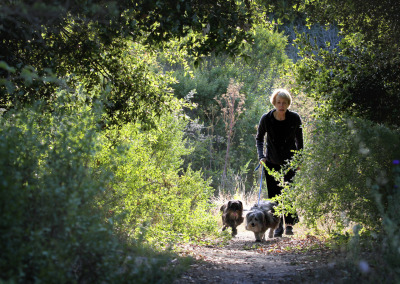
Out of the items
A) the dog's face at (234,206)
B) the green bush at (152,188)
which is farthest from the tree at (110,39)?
the dog's face at (234,206)

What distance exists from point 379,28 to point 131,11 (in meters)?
3.67

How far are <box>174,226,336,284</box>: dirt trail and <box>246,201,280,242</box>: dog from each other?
1.71 ft

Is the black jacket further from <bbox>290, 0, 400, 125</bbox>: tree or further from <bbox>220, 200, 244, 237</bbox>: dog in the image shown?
<bbox>220, 200, 244, 237</bbox>: dog

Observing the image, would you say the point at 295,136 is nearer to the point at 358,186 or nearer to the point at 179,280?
the point at 358,186

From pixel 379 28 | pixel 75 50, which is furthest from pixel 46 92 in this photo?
pixel 379 28

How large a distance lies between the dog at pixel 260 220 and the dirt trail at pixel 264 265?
1.71 ft

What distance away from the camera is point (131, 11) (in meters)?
5.38

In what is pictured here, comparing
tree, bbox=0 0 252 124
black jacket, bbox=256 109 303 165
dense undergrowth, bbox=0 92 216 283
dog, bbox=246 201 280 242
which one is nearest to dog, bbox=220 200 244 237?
dog, bbox=246 201 280 242

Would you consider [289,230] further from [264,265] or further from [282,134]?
[264,265]

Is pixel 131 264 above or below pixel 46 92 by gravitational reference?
below

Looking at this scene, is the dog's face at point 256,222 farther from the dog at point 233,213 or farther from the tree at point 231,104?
the tree at point 231,104

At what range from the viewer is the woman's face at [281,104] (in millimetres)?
7742

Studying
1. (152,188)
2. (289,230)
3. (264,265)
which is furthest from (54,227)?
(289,230)

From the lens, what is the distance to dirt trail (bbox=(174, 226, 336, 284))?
454cm
